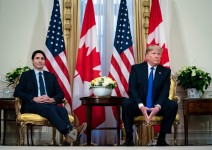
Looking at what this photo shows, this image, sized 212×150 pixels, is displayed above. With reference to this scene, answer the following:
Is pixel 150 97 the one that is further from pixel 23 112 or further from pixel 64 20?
pixel 64 20

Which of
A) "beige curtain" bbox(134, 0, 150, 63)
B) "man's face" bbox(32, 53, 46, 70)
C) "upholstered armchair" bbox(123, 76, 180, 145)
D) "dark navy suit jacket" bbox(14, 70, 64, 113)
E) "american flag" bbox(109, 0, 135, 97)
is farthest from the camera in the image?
"beige curtain" bbox(134, 0, 150, 63)

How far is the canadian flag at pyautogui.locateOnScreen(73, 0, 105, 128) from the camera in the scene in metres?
6.64

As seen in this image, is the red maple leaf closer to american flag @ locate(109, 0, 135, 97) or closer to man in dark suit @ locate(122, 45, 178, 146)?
american flag @ locate(109, 0, 135, 97)

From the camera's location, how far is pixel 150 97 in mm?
5324

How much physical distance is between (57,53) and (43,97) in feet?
4.63

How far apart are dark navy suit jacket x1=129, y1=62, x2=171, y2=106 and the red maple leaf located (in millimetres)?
1388

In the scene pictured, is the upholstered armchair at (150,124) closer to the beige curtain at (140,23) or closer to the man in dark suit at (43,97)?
the man in dark suit at (43,97)

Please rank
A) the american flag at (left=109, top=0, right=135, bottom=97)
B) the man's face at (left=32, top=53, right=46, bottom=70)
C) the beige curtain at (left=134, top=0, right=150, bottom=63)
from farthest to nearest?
the beige curtain at (left=134, top=0, right=150, bottom=63) → the american flag at (left=109, top=0, right=135, bottom=97) → the man's face at (left=32, top=53, right=46, bottom=70)

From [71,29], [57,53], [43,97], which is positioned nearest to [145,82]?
[43,97]

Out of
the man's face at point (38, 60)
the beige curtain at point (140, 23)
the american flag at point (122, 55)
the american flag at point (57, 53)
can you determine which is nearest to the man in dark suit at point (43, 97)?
the man's face at point (38, 60)

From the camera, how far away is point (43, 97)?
17.9ft

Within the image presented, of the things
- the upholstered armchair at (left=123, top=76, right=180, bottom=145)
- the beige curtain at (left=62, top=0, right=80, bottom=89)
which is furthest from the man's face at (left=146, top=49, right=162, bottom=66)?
the beige curtain at (left=62, top=0, right=80, bottom=89)

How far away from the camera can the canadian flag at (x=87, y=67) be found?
6637mm

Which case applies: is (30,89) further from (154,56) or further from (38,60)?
(154,56)
